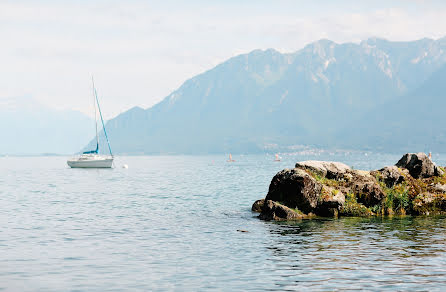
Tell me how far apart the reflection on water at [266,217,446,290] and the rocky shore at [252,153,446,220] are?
238 centimetres

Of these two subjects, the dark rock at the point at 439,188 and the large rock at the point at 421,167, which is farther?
the large rock at the point at 421,167

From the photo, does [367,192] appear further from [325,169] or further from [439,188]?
[439,188]

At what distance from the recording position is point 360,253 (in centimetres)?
2545

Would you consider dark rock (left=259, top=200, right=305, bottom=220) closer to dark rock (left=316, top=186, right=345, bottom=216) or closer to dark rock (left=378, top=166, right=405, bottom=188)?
dark rock (left=316, top=186, right=345, bottom=216)

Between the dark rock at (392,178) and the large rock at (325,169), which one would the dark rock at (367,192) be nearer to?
the large rock at (325,169)

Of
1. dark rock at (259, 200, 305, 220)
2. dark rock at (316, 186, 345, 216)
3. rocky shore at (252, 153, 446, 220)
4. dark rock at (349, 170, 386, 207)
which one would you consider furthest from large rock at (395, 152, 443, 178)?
dark rock at (259, 200, 305, 220)

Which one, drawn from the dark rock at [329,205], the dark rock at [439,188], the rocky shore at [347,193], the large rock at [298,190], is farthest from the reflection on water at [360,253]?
the dark rock at [439,188]

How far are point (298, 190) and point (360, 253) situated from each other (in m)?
14.1

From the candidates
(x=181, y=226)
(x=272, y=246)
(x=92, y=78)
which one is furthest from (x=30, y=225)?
(x=92, y=78)

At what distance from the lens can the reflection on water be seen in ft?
66.3

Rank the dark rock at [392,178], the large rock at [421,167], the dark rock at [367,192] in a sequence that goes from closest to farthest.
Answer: the dark rock at [367,192], the dark rock at [392,178], the large rock at [421,167]

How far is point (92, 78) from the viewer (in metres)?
144

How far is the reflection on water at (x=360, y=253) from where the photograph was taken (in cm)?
2020

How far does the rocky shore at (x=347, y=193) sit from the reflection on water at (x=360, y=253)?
2.38m
